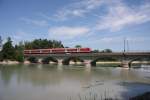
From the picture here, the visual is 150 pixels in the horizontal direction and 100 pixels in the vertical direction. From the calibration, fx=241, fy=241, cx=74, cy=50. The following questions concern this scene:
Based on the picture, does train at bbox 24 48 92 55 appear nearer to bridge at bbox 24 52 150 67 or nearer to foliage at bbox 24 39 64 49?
bridge at bbox 24 52 150 67

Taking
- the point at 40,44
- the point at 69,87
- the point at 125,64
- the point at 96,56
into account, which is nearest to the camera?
the point at 69,87

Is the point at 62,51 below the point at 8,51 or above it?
below

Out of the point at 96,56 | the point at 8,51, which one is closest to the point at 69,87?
the point at 96,56

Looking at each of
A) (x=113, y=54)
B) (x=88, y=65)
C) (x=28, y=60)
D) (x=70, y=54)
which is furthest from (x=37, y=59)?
(x=113, y=54)

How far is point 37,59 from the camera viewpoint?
94125 mm

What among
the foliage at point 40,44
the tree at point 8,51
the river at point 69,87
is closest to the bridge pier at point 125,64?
the river at point 69,87

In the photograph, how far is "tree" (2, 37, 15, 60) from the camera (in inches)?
3693

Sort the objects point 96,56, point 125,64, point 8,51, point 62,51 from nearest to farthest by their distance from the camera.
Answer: point 125,64 → point 96,56 → point 62,51 → point 8,51

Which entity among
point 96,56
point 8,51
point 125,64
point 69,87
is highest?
point 8,51

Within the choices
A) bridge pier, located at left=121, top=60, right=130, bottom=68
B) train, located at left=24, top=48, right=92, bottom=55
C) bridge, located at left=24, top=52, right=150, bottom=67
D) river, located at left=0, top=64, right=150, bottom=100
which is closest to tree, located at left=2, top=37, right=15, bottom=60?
bridge, located at left=24, top=52, right=150, bottom=67

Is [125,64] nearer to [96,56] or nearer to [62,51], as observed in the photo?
[96,56]

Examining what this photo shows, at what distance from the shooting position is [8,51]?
9438 centimetres

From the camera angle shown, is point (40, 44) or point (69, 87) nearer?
point (69, 87)

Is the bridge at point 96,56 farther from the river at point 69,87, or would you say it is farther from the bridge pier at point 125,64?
the river at point 69,87
